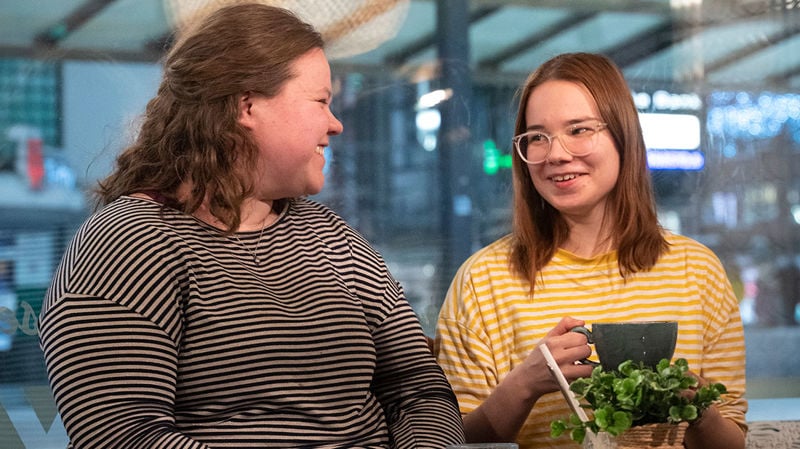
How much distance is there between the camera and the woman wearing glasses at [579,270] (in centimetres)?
183

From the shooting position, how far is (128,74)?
9.48 ft

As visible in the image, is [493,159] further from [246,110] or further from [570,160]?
[246,110]

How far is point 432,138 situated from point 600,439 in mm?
2040

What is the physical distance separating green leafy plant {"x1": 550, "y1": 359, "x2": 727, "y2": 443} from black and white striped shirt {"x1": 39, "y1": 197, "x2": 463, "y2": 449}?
1.42 feet

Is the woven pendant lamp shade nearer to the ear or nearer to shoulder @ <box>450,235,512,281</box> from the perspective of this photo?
shoulder @ <box>450,235,512,281</box>

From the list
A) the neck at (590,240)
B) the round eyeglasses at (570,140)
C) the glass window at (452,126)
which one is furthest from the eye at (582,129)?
the glass window at (452,126)

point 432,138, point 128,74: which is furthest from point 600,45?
point 128,74

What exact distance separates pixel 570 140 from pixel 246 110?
1.97 feet

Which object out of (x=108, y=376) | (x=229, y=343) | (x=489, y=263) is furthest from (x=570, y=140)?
(x=108, y=376)

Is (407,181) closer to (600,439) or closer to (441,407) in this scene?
(441,407)

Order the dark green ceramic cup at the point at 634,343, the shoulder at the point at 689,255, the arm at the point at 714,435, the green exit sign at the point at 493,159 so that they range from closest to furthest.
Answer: the dark green ceramic cup at the point at 634,343, the arm at the point at 714,435, the shoulder at the point at 689,255, the green exit sign at the point at 493,159

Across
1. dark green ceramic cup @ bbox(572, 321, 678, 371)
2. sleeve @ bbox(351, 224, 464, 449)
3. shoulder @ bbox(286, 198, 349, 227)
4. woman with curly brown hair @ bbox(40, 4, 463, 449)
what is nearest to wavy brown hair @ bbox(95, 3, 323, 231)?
woman with curly brown hair @ bbox(40, 4, 463, 449)

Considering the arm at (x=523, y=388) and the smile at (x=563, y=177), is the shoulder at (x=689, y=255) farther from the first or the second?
the arm at (x=523, y=388)

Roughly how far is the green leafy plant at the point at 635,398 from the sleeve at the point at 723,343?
63 cm
